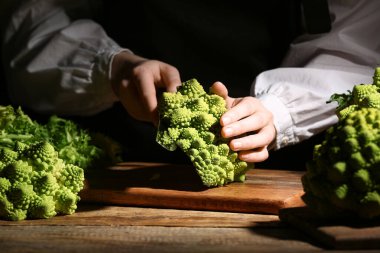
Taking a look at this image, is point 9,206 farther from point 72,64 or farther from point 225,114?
point 72,64

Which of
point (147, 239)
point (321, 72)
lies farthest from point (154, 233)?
point (321, 72)

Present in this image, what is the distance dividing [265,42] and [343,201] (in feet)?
4.26

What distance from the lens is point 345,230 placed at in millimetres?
1080

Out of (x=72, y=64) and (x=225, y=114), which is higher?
(x=225, y=114)

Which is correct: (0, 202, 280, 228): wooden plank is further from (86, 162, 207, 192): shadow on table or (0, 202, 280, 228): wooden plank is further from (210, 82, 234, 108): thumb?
(210, 82, 234, 108): thumb

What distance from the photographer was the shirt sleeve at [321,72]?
6.36ft

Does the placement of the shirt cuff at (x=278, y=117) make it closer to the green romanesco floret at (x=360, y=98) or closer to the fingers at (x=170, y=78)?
the fingers at (x=170, y=78)

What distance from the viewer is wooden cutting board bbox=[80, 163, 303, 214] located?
1.44 meters

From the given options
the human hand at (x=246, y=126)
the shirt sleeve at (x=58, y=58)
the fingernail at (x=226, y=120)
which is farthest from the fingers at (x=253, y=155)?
the shirt sleeve at (x=58, y=58)

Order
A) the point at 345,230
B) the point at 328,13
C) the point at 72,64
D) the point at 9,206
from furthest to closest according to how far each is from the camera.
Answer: the point at 72,64, the point at 328,13, the point at 9,206, the point at 345,230

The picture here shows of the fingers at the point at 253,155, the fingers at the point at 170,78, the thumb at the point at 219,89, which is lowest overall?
the fingers at the point at 253,155

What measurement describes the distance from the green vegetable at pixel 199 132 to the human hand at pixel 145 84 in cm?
17

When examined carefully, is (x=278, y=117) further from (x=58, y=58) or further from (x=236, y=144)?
(x=58, y=58)

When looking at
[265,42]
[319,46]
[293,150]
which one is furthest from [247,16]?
[293,150]
